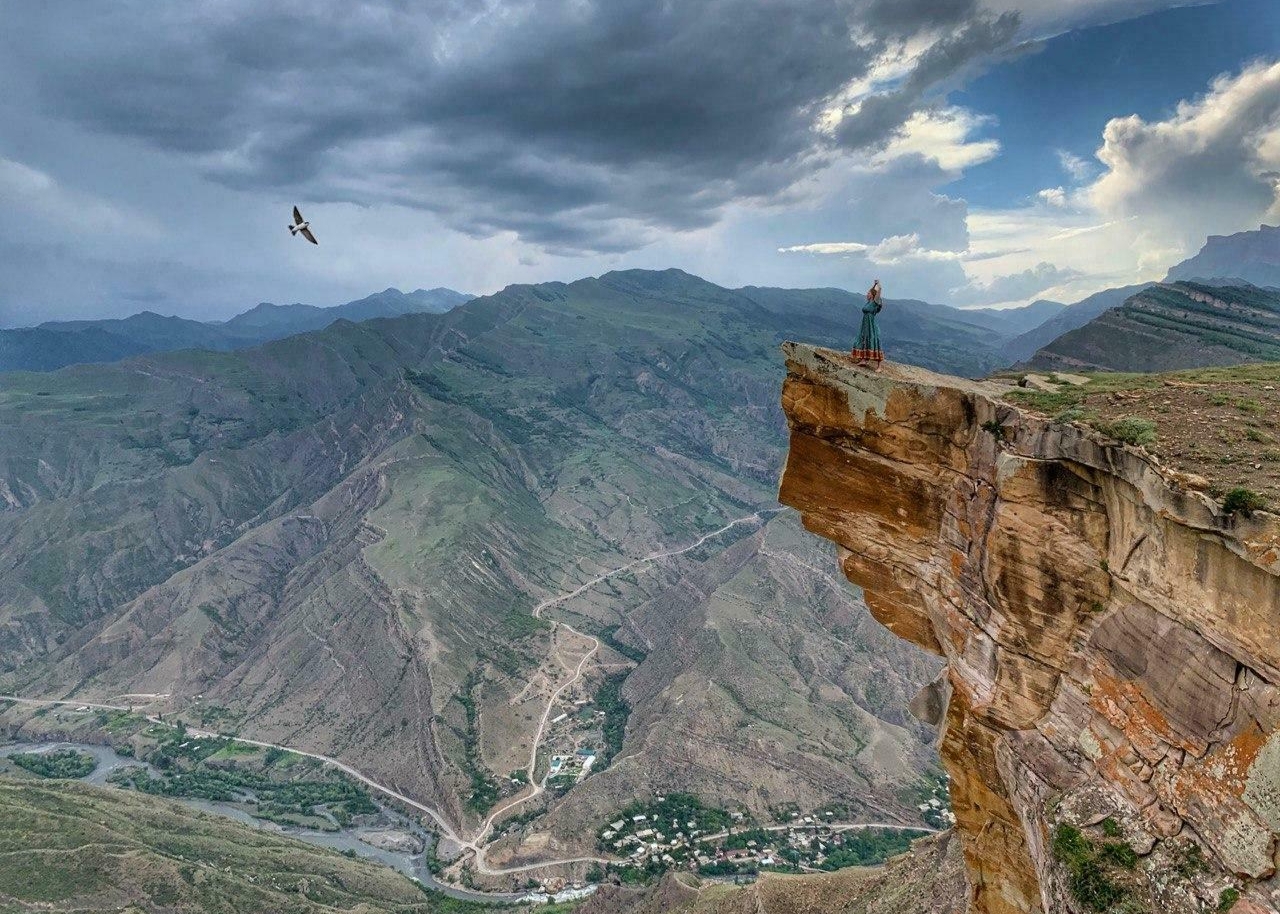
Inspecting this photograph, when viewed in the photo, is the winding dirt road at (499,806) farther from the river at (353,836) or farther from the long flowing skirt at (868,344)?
the long flowing skirt at (868,344)

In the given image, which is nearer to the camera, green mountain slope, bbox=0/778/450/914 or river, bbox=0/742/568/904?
green mountain slope, bbox=0/778/450/914

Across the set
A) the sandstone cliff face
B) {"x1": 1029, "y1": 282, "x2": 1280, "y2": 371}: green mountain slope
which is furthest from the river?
{"x1": 1029, "y1": 282, "x2": 1280, "y2": 371}: green mountain slope

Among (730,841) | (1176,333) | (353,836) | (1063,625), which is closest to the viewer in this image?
(1063,625)

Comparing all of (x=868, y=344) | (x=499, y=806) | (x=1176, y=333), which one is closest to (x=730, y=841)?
(x=499, y=806)

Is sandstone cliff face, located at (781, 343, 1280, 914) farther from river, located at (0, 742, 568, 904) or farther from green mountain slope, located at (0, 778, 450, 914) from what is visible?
river, located at (0, 742, 568, 904)

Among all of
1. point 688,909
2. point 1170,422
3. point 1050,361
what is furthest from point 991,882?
point 1050,361

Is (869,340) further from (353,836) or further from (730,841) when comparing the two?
(353,836)
